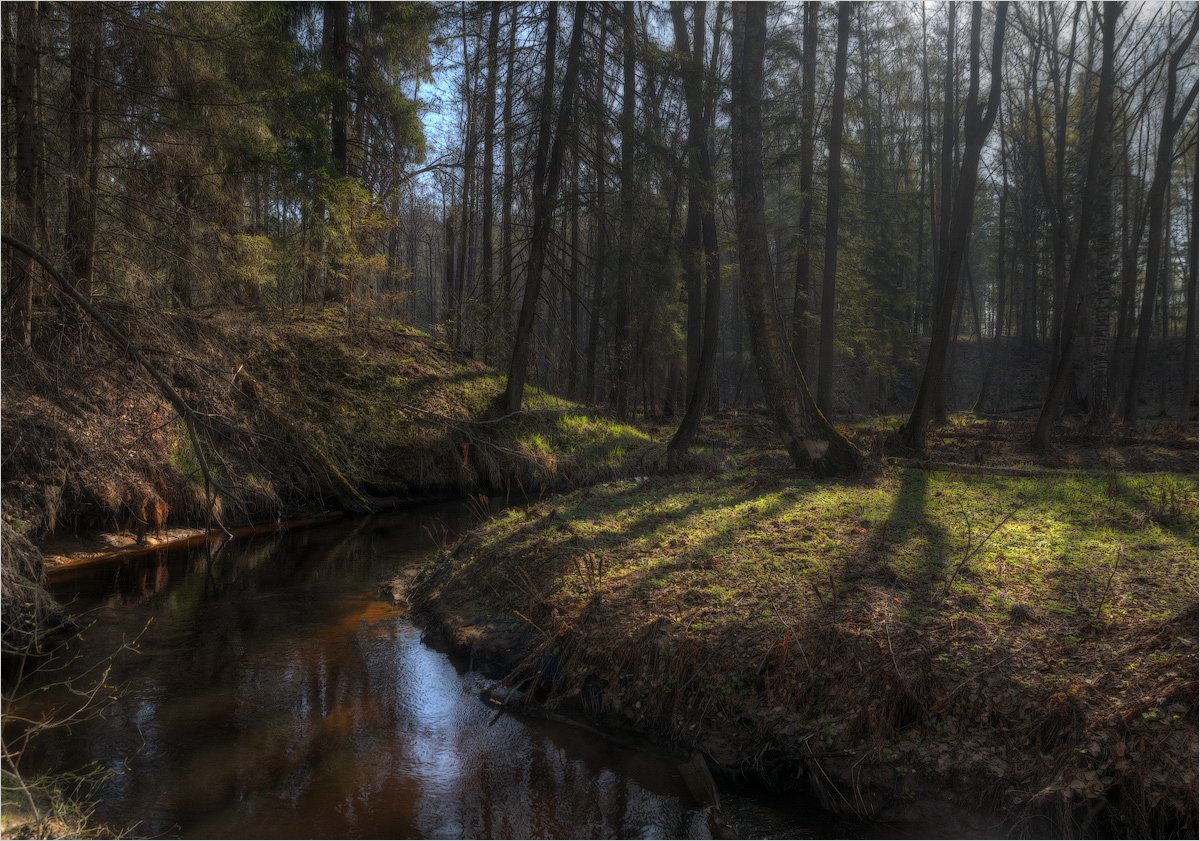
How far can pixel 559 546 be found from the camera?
7488 millimetres

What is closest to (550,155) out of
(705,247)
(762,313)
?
(705,247)

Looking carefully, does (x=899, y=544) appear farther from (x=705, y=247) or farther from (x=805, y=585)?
(x=705, y=247)

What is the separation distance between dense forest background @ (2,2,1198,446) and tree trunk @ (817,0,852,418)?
73mm

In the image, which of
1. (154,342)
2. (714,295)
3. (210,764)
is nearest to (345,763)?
(210,764)

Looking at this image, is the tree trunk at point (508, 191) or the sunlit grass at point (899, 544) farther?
the tree trunk at point (508, 191)

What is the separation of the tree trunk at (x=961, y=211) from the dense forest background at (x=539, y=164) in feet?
0.19

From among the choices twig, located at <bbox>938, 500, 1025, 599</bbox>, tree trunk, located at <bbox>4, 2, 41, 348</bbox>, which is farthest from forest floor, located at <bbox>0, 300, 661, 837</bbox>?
twig, located at <bbox>938, 500, 1025, 599</bbox>

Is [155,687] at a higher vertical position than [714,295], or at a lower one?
lower

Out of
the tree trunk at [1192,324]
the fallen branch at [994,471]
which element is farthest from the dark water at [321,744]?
the tree trunk at [1192,324]

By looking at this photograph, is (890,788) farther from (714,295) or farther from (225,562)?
(714,295)

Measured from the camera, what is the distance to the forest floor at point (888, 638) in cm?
370

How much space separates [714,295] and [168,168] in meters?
10.2

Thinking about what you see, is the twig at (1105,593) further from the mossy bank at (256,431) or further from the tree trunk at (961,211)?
the tree trunk at (961,211)

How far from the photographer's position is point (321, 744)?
4.94m
